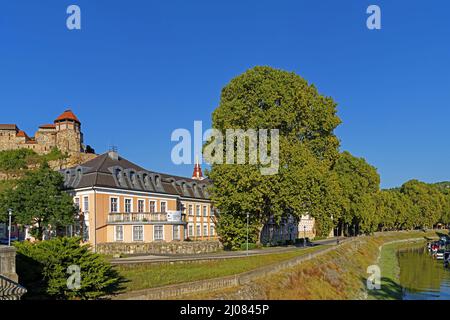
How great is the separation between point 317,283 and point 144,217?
70.8ft

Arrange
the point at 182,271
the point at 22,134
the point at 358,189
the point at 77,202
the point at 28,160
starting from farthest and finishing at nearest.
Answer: the point at 22,134
the point at 28,160
the point at 358,189
the point at 77,202
the point at 182,271

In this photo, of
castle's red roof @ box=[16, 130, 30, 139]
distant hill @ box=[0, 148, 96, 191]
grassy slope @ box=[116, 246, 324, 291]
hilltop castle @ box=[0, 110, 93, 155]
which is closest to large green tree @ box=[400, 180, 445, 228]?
grassy slope @ box=[116, 246, 324, 291]

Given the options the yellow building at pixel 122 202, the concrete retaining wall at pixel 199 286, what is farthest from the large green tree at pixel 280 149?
the concrete retaining wall at pixel 199 286

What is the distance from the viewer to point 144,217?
46.2 m

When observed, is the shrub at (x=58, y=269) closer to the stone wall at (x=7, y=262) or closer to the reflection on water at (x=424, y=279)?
the stone wall at (x=7, y=262)

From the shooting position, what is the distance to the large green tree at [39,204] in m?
40.3

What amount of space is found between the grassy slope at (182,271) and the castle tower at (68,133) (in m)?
101

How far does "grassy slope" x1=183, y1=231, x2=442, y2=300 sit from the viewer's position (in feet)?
82.0

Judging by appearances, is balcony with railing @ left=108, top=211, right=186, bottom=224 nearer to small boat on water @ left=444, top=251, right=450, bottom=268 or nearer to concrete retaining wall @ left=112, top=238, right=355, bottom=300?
concrete retaining wall @ left=112, top=238, right=355, bottom=300

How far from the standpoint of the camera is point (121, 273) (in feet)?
88.7

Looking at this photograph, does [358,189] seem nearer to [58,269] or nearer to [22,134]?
[58,269]

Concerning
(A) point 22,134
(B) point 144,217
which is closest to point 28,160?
(A) point 22,134
